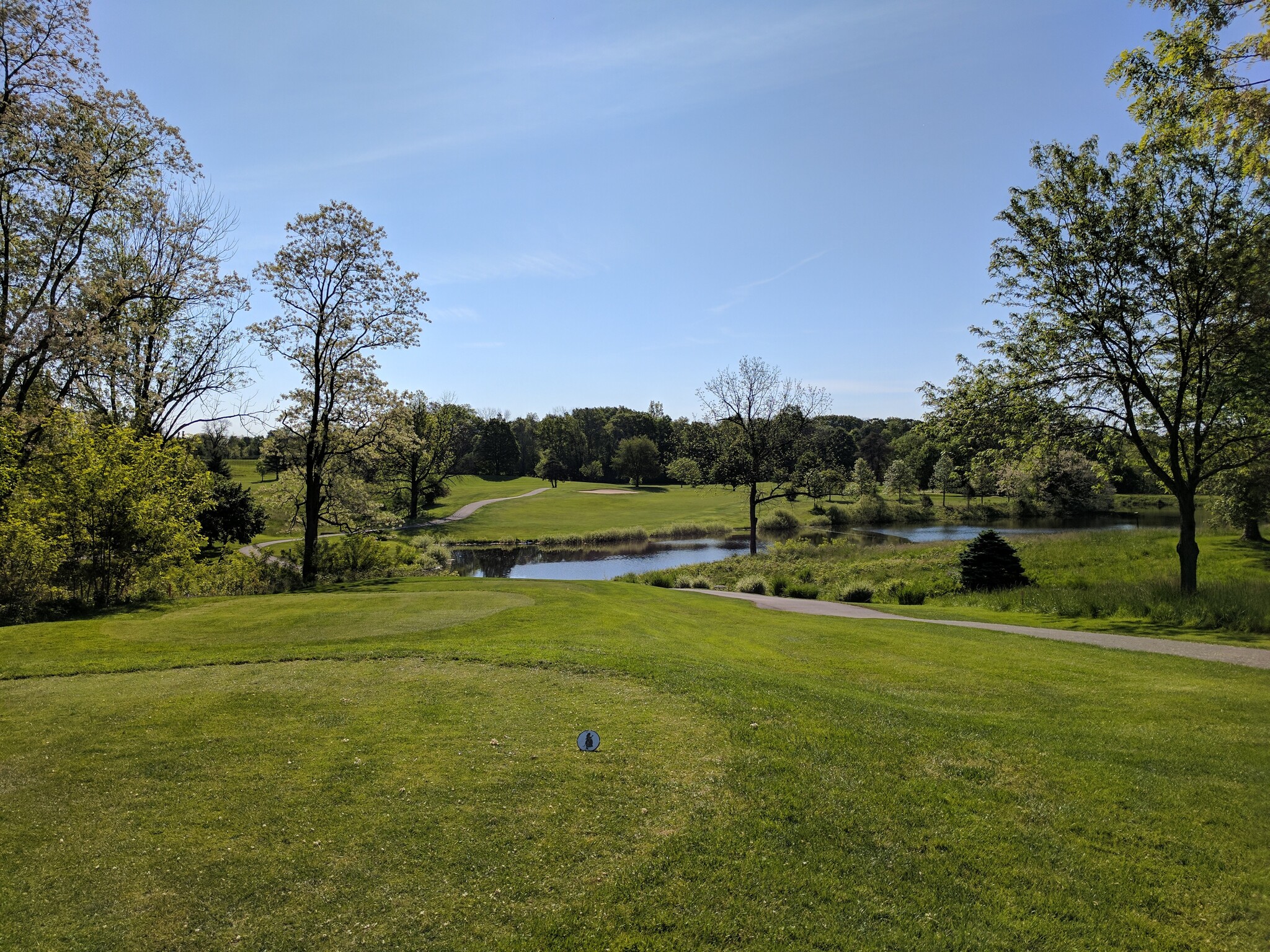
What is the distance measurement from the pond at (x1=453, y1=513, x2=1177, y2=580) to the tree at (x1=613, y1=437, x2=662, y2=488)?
4648 centimetres

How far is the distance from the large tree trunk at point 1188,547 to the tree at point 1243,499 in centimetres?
850

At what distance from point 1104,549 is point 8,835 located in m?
30.3

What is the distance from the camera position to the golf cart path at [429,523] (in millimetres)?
28781

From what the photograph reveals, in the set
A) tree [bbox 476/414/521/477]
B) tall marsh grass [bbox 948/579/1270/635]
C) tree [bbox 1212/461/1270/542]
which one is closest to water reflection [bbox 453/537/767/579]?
tall marsh grass [bbox 948/579/1270/635]

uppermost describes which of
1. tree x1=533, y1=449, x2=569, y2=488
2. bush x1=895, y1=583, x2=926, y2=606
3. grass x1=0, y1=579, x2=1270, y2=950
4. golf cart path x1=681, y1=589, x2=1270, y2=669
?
tree x1=533, y1=449, x2=569, y2=488

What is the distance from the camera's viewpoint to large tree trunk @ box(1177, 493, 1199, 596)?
53.5 feet

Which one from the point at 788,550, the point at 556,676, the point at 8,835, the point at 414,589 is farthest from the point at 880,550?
the point at 8,835

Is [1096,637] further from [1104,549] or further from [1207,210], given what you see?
[1104,549]

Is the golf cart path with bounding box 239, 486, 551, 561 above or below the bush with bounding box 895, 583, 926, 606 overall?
above

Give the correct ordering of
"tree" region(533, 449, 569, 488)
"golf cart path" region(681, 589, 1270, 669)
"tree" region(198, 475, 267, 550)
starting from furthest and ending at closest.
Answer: "tree" region(533, 449, 569, 488) → "tree" region(198, 475, 267, 550) → "golf cart path" region(681, 589, 1270, 669)

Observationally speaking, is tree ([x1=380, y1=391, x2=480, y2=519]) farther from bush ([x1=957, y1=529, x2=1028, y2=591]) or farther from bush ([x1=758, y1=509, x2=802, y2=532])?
bush ([x1=957, y1=529, x2=1028, y2=591])

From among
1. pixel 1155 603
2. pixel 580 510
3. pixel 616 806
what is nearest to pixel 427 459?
pixel 580 510

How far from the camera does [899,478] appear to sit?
2844 inches

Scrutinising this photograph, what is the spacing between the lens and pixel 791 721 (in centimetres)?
709
